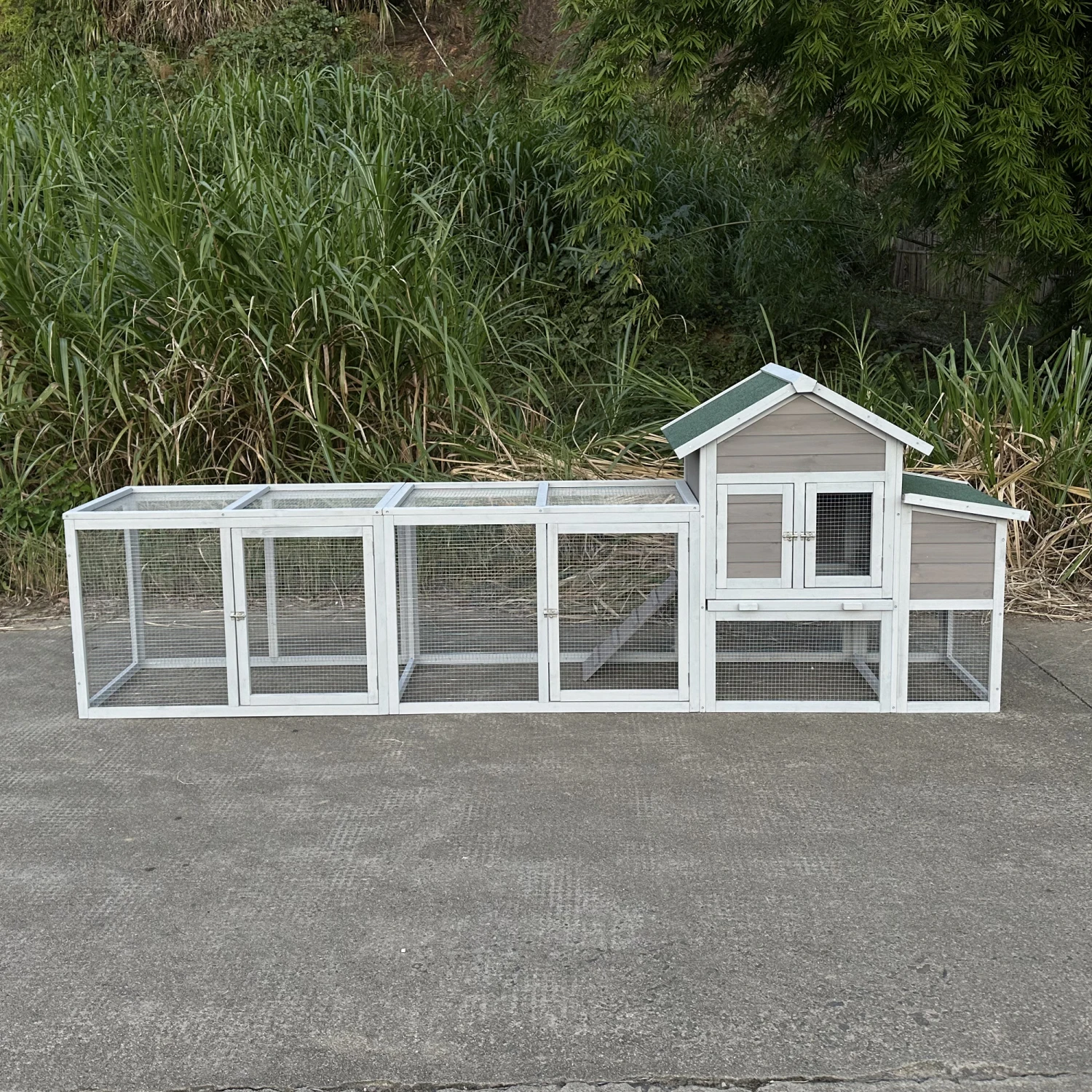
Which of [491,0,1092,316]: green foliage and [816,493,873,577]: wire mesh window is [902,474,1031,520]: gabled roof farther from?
[491,0,1092,316]: green foliage

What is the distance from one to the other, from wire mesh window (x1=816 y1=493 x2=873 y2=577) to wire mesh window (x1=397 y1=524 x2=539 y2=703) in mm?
994

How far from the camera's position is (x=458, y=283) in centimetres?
694

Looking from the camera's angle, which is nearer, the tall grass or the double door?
the double door

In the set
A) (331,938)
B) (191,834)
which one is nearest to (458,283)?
(191,834)

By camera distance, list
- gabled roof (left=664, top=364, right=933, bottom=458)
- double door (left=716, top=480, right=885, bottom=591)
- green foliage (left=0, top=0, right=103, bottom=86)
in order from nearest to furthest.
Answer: gabled roof (left=664, top=364, right=933, bottom=458) < double door (left=716, top=480, right=885, bottom=591) < green foliage (left=0, top=0, right=103, bottom=86)

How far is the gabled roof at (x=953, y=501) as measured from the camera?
409 centimetres

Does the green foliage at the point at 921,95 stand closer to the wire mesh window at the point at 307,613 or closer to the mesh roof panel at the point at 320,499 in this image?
the mesh roof panel at the point at 320,499

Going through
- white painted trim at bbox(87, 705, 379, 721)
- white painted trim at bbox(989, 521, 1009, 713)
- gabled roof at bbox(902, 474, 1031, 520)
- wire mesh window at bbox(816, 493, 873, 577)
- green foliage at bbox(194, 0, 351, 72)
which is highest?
green foliage at bbox(194, 0, 351, 72)

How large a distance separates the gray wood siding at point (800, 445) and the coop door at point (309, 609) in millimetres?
1302

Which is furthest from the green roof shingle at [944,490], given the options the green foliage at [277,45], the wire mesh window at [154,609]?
the green foliage at [277,45]

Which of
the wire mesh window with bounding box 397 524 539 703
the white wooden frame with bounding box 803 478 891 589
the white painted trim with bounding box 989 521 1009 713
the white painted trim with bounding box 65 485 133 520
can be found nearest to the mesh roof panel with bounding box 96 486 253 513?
the white painted trim with bounding box 65 485 133 520

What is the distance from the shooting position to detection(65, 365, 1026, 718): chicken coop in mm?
4133

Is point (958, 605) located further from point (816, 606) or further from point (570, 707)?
point (570, 707)

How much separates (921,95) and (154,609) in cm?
410
